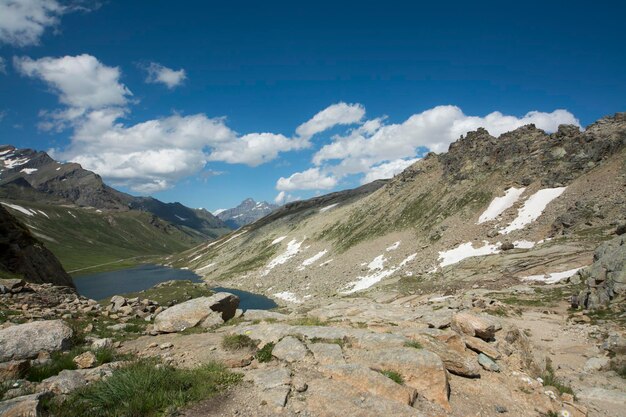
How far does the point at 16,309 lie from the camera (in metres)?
16.6

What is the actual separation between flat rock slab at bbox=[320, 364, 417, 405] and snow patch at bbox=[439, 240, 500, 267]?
45419mm

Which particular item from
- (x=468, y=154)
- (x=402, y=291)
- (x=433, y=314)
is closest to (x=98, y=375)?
(x=433, y=314)

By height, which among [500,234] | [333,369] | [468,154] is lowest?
[333,369]

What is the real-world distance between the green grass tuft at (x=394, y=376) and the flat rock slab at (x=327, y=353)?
54.2 inches

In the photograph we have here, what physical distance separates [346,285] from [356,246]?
24.7 m

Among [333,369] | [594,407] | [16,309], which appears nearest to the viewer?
[333,369]

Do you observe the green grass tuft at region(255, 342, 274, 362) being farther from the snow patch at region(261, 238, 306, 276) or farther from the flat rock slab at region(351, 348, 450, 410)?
the snow patch at region(261, 238, 306, 276)

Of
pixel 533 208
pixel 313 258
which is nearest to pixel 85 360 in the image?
pixel 533 208

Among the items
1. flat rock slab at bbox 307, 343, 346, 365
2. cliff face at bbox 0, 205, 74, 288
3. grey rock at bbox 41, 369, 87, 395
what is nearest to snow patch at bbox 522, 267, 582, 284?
flat rock slab at bbox 307, 343, 346, 365

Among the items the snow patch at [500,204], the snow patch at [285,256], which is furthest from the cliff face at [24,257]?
the snow patch at [285,256]

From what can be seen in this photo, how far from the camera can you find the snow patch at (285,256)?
10506 centimetres

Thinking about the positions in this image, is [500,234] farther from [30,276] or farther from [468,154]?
[30,276]

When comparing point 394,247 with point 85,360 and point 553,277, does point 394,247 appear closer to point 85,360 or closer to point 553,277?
point 553,277

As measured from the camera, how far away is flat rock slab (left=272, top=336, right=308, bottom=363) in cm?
1089
